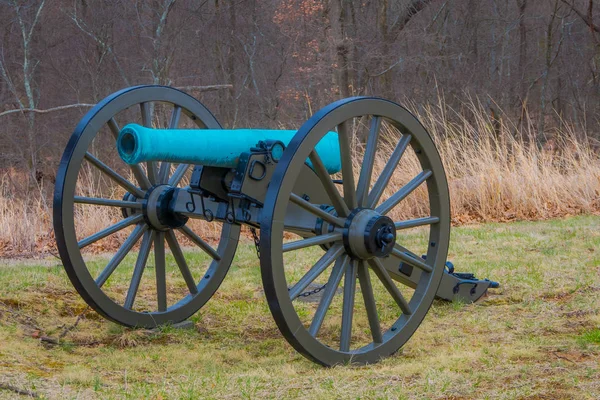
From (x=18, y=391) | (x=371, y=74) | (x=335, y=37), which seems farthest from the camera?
(x=371, y=74)

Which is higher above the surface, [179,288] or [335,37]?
[335,37]

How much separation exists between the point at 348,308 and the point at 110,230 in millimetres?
1688

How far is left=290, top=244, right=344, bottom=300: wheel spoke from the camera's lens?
3730mm

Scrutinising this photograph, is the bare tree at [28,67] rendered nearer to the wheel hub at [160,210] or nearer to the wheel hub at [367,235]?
the wheel hub at [160,210]

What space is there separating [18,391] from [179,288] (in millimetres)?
3106

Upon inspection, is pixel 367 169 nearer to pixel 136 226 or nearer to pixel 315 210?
pixel 315 210

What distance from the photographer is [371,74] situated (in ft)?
54.6

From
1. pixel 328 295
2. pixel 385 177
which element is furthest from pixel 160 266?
pixel 385 177

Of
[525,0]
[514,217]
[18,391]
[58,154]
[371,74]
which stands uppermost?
[525,0]

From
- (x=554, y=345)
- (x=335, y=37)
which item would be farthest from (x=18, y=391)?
(x=335, y=37)

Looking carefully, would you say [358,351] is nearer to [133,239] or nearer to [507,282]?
[133,239]

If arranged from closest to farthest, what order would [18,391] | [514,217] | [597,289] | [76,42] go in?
1. [18,391]
2. [597,289]
3. [514,217]
4. [76,42]

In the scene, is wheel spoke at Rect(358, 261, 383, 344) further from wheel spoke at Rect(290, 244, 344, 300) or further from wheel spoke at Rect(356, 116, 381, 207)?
wheel spoke at Rect(356, 116, 381, 207)

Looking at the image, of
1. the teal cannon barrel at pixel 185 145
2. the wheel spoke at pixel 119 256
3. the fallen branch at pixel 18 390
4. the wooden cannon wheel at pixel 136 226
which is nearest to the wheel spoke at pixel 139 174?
the wooden cannon wheel at pixel 136 226
